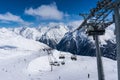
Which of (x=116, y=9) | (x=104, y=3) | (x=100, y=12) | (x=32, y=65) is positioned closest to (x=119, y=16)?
(x=116, y=9)

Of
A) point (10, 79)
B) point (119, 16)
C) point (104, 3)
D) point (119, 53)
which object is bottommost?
point (10, 79)

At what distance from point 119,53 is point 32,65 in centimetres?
7148

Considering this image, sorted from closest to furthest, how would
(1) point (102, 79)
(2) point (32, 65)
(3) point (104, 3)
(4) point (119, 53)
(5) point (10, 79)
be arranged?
(4) point (119, 53) < (3) point (104, 3) < (1) point (102, 79) < (5) point (10, 79) < (2) point (32, 65)

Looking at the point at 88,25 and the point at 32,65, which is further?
the point at 32,65

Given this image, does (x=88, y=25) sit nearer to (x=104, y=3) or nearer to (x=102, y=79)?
(x=102, y=79)

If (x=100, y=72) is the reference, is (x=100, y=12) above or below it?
above

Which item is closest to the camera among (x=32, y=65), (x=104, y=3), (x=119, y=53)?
(x=119, y=53)

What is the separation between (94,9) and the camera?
37.3 ft

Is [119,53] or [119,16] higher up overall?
[119,16]

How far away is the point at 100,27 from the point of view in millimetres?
14445

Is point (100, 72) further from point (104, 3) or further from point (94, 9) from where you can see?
point (104, 3)

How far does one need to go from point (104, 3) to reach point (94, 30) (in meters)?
5.08

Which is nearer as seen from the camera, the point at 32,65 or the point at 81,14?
the point at 81,14

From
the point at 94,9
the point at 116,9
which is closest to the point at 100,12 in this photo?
the point at 94,9
